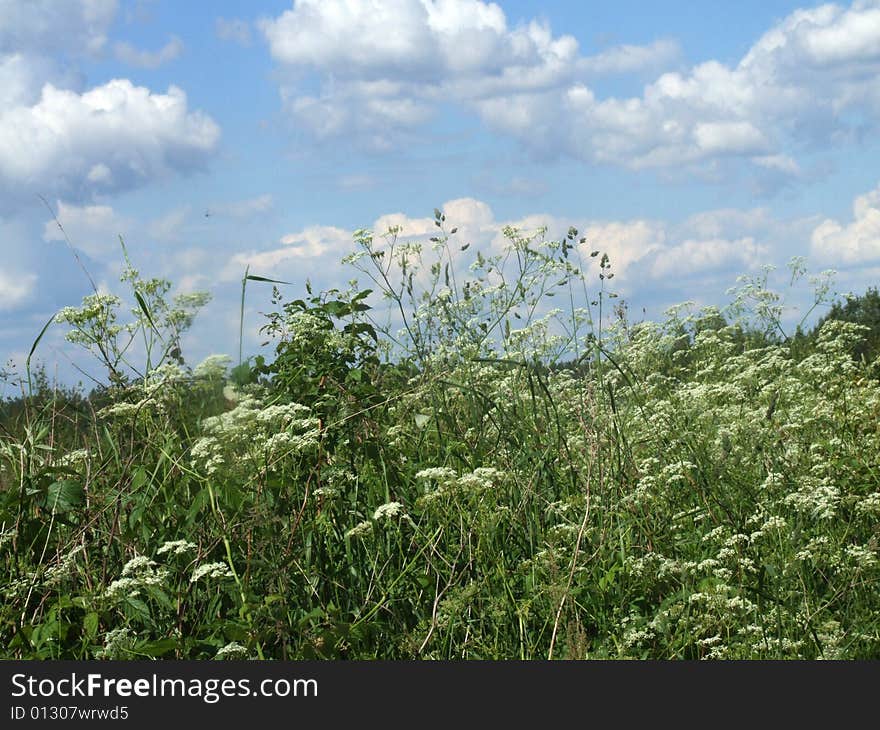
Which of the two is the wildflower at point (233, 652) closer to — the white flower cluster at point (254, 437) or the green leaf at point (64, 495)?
the white flower cluster at point (254, 437)

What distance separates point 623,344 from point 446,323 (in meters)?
2.14

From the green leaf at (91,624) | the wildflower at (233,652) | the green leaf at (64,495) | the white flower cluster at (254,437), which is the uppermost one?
the white flower cluster at (254,437)

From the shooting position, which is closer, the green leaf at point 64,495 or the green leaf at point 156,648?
the green leaf at point 156,648

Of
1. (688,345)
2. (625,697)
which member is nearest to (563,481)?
(625,697)

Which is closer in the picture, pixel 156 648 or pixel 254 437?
pixel 156 648

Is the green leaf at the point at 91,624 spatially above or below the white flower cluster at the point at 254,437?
below

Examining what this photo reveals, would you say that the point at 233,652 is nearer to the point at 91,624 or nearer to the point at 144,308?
the point at 91,624

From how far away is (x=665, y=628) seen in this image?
154 inches

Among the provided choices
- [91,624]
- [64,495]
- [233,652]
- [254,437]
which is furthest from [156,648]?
[254,437]

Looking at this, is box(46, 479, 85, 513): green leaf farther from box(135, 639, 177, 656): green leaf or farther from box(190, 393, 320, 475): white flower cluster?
box(135, 639, 177, 656): green leaf

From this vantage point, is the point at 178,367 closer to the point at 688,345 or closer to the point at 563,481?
the point at 563,481

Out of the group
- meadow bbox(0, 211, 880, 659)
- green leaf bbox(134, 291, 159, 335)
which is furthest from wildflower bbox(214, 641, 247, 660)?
green leaf bbox(134, 291, 159, 335)

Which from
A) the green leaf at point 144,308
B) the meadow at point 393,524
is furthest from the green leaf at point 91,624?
the green leaf at point 144,308

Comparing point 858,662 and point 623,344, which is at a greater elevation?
point 623,344
